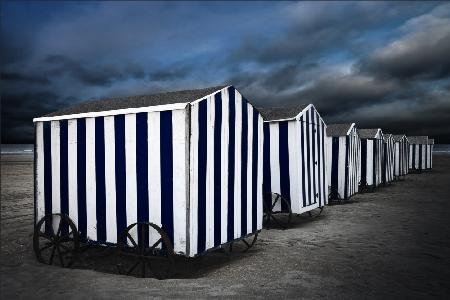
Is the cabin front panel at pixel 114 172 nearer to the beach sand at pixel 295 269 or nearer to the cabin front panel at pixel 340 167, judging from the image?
the beach sand at pixel 295 269

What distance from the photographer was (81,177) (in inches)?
277

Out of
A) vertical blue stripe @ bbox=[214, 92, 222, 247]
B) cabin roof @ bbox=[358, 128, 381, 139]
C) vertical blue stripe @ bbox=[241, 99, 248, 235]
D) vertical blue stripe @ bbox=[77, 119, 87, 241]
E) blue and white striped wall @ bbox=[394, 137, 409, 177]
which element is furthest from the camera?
blue and white striped wall @ bbox=[394, 137, 409, 177]

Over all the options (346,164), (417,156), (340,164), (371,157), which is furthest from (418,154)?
(340,164)

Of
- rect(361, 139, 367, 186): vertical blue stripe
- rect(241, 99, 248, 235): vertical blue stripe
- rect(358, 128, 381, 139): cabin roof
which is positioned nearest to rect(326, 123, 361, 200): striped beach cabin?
rect(361, 139, 367, 186): vertical blue stripe

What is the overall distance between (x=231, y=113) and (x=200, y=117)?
1.02m

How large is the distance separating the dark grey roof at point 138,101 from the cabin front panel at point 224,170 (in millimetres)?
404

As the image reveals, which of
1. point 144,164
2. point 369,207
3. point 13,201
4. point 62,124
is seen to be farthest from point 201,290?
point 13,201

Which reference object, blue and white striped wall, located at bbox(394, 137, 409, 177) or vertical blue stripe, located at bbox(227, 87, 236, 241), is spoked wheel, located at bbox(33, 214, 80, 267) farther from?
blue and white striped wall, located at bbox(394, 137, 409, 177)

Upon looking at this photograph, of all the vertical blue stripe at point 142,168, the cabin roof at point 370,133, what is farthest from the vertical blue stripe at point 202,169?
the cabin roof at point 370,133

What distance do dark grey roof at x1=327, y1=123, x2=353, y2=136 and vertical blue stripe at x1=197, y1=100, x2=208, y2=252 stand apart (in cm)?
1191

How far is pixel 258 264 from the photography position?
670 cm

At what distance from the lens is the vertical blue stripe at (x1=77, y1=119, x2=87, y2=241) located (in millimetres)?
6949

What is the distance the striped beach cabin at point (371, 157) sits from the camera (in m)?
20.3

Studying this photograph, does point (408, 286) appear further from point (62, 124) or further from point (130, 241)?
point (62, 124)
